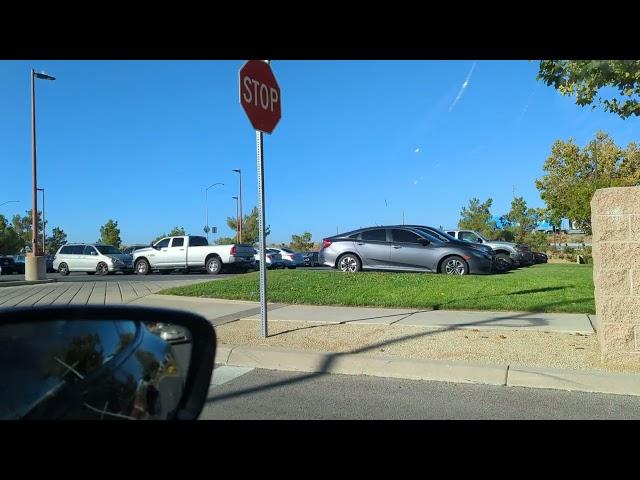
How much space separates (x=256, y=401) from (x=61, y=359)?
3282 mm

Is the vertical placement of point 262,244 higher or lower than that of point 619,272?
higher

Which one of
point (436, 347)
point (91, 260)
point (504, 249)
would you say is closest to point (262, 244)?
point (436, 347)

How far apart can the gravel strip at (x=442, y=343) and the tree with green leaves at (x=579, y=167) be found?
26.6m

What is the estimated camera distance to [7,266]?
39531 millimetres

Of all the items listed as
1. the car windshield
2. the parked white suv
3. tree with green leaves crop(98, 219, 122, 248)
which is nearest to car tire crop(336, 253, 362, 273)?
the parked white suv

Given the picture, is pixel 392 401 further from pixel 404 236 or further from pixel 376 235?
pixel 376 235

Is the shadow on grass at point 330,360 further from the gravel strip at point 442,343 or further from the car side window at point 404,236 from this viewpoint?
the car side window at point 404,236

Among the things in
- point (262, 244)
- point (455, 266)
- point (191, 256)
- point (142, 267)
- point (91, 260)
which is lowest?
point (142, 267)

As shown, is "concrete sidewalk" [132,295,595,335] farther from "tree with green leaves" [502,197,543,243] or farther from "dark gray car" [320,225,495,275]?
"tree with green leaves" [502,197,543,243]

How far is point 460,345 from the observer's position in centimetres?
666

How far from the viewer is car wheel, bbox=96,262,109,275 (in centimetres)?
2544

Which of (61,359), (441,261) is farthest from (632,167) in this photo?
(61,359)

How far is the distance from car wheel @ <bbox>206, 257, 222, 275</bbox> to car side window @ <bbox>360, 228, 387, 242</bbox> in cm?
937

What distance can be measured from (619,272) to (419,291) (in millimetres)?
5415
